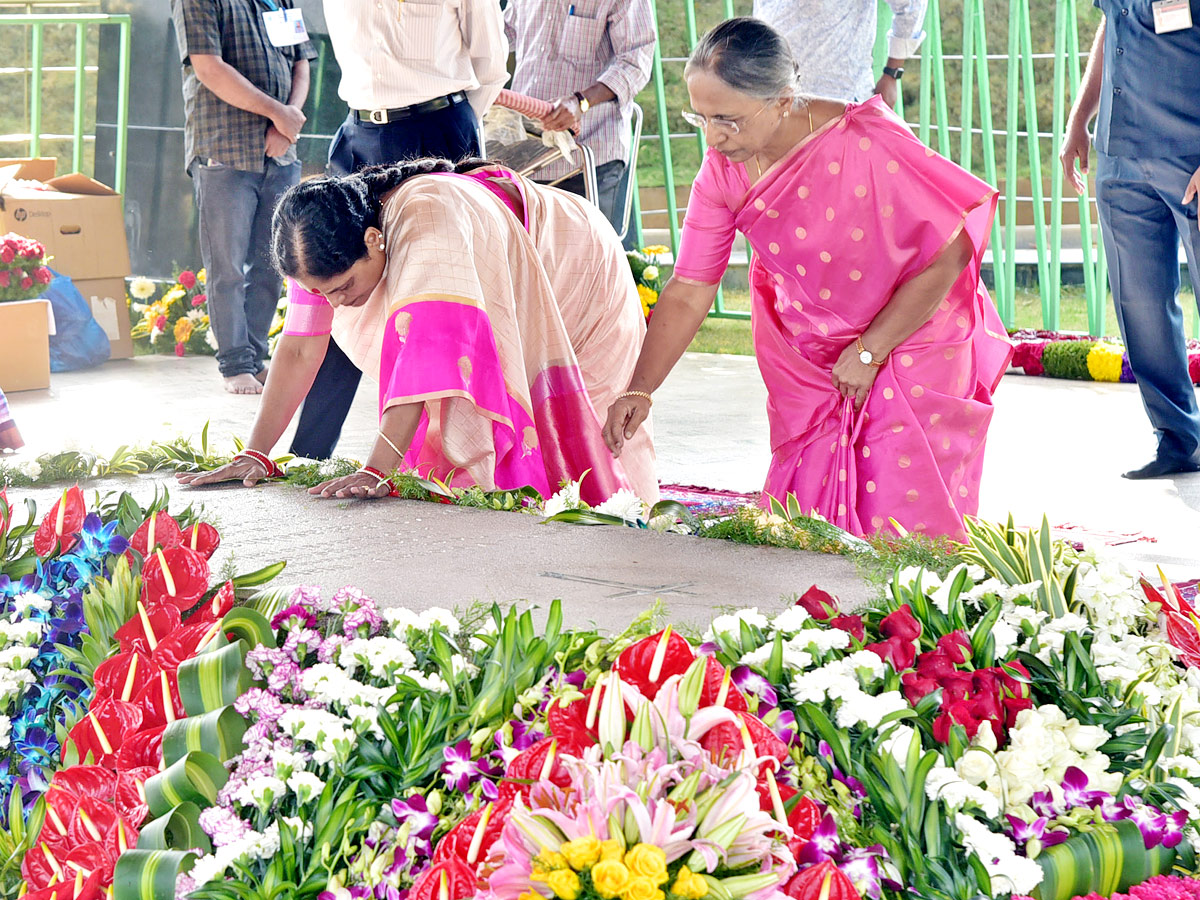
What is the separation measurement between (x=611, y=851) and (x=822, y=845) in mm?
205

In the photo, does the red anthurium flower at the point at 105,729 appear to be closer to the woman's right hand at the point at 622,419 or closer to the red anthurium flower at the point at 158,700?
the red anthurium flower at the point at 158,700

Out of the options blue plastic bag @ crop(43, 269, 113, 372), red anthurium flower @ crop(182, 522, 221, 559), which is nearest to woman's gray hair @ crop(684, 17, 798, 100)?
red anthurium flower @ crop(182, 522, 221, 559)

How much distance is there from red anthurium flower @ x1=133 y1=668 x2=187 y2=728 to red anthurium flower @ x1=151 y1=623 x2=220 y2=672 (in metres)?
0.04

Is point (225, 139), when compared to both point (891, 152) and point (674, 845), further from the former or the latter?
point (674, 845)

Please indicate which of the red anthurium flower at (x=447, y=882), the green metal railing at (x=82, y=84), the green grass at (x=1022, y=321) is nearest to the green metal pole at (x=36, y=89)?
the green metal railing at (x=82, y=84)

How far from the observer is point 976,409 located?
257cm

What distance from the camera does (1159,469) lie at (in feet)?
12.9

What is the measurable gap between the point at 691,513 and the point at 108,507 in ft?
2.84

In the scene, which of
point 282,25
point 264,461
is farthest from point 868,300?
point 282,25

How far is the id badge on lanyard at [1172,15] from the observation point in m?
3.49

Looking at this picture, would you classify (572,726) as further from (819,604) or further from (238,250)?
(238,250)

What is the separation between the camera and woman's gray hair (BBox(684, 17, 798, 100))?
2.30m

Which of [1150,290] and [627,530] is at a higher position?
[1150,290]

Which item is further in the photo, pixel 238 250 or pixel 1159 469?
pixel 238 250
